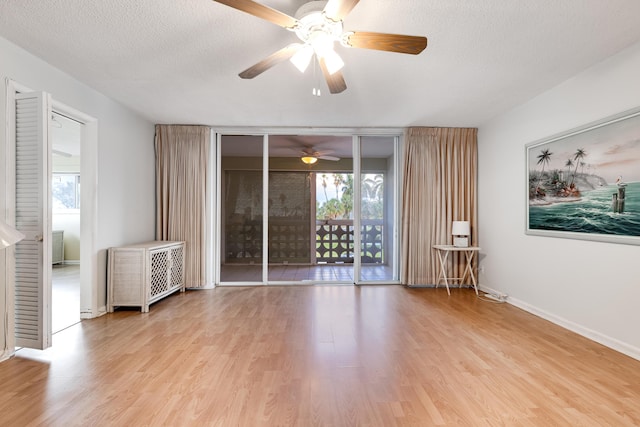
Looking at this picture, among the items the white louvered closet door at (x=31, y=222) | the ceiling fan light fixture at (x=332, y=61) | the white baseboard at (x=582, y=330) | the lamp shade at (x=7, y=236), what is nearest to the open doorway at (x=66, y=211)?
the white louvered closet door at (x=31, y=222)

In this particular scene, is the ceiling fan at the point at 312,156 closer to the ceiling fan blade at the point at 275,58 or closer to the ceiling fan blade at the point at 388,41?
the ceiling fan blade at the point at 275,58

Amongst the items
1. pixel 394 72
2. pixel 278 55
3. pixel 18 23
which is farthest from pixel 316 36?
pixel 18 23

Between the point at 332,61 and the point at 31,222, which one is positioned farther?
the point at 31,222

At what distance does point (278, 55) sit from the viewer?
2.19 metres

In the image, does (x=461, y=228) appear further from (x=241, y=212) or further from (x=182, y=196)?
(x=182, y=196)

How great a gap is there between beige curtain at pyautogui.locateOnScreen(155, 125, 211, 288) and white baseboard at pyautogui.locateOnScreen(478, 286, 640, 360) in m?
4.17

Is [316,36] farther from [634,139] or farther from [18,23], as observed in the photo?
[634,139]

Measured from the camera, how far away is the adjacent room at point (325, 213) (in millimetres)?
1970

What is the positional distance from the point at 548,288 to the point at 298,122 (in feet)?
11.8

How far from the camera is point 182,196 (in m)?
4.59

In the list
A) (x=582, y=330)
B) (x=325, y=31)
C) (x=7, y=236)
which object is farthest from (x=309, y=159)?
(x=582, y=330)

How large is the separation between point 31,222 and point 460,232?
15.1 feet

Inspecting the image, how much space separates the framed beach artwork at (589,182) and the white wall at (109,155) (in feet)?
15.7

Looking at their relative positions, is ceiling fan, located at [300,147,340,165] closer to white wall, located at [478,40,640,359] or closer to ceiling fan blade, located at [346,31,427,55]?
white wall, located at [478,40,640,359]
